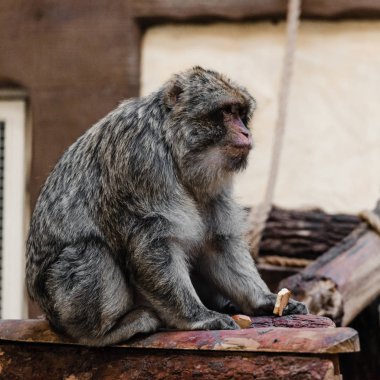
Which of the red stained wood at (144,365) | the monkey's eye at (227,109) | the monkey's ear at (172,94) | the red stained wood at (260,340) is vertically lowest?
the red stained wood at (144,365)

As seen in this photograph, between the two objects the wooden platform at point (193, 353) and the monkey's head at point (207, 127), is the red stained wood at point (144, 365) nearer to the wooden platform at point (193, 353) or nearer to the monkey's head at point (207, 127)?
the wooden platform at point (193, 353)

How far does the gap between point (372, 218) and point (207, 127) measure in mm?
2265

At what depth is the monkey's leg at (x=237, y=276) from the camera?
5.28 m

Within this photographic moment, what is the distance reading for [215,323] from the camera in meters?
4.71

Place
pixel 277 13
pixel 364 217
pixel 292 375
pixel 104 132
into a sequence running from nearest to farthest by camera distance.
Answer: pixel 292 375 < pixel 104 132 < pixel 364 217 < pixel 277 13

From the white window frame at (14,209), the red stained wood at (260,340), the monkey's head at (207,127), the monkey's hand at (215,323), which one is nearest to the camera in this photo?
the red stained wood at (260,340)

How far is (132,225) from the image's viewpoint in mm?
4824

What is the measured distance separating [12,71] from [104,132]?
343 cm

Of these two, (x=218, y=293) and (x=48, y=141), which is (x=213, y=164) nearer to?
(x=218, y=293)

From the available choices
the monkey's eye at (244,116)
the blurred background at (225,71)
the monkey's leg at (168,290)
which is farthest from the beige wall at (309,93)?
the monkey's leg at (168,290)

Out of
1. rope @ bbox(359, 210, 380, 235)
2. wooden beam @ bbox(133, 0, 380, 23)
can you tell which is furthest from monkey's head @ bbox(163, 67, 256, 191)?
wooden beam @ bbox(133, 0, 380, 23)

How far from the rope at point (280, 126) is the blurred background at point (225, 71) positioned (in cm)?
33

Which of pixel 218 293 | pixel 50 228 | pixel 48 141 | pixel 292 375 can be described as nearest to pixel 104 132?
pixel 50 228

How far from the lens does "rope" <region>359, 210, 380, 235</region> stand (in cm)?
694
